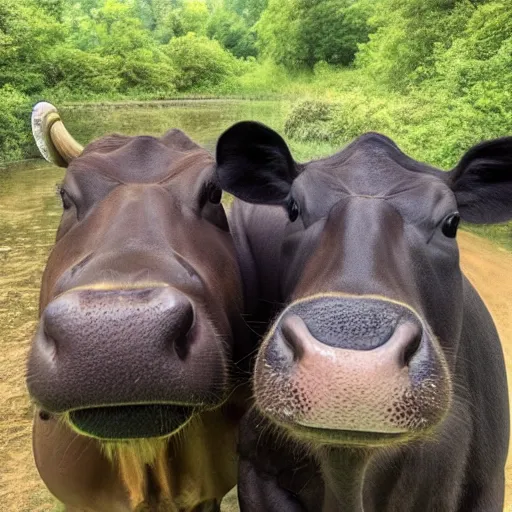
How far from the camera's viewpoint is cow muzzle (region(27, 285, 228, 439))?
7.88 feet

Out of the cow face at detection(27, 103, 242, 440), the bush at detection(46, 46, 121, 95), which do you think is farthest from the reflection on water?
the bush at detection(46, 46, 121, 95)

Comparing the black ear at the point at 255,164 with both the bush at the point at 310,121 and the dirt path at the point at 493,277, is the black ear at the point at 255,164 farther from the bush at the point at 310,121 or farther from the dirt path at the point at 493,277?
the bush at the point at 310,121

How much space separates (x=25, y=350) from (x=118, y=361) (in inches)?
309

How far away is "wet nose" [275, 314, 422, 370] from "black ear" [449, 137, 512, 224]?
1.80 meters

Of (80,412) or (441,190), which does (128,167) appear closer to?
(80,412)

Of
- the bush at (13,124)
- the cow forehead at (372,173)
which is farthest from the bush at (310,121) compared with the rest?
the cow forehead at (372,173)

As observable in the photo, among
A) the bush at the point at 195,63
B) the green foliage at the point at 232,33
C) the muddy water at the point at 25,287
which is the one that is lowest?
the green foliage at the point at 232,33

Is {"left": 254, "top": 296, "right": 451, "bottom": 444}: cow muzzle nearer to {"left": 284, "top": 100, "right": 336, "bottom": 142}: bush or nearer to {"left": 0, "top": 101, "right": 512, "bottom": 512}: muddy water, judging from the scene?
{"left": 0, "top": 101, "right": 512, "bottom": 512}: muddy water

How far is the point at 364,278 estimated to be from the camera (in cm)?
251

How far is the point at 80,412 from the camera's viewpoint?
261cm

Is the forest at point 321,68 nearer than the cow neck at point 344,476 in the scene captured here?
No

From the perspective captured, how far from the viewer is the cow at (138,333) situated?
7.98 ft

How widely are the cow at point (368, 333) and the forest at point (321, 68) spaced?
1176 centimetres

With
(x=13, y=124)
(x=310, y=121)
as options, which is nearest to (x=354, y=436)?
(x=13, y=124)
